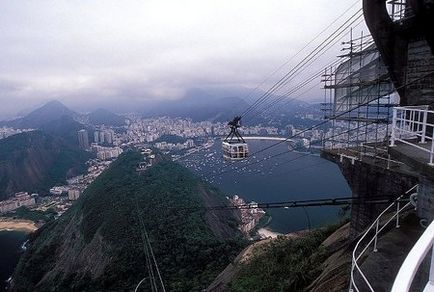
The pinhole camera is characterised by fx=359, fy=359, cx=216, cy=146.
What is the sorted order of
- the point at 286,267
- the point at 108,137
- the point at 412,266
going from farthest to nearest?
1. the point at 108,137
2. the point at 286,267
3. the point at 412,266

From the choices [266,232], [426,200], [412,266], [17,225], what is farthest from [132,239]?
[17,225]

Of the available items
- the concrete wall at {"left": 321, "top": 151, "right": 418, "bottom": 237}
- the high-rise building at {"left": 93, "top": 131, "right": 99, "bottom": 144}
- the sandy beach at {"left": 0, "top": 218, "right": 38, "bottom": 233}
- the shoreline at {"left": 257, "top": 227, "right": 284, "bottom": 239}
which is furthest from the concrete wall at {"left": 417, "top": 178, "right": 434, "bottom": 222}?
the high-rise building at {"left": 93, "top": 131, "right": 99, "bottom": 144}

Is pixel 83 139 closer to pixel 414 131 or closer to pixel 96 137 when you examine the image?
pixel 96 137

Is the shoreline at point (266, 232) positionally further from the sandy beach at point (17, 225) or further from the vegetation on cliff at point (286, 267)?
the sandy beach at point (17, 225)

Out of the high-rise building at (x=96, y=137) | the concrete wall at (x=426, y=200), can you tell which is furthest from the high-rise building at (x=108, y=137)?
the concrete wall at (x=426, y=200)

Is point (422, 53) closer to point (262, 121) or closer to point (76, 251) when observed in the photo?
point (76, 251)

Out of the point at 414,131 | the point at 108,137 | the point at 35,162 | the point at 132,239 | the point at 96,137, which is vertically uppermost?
the point at 414,131
